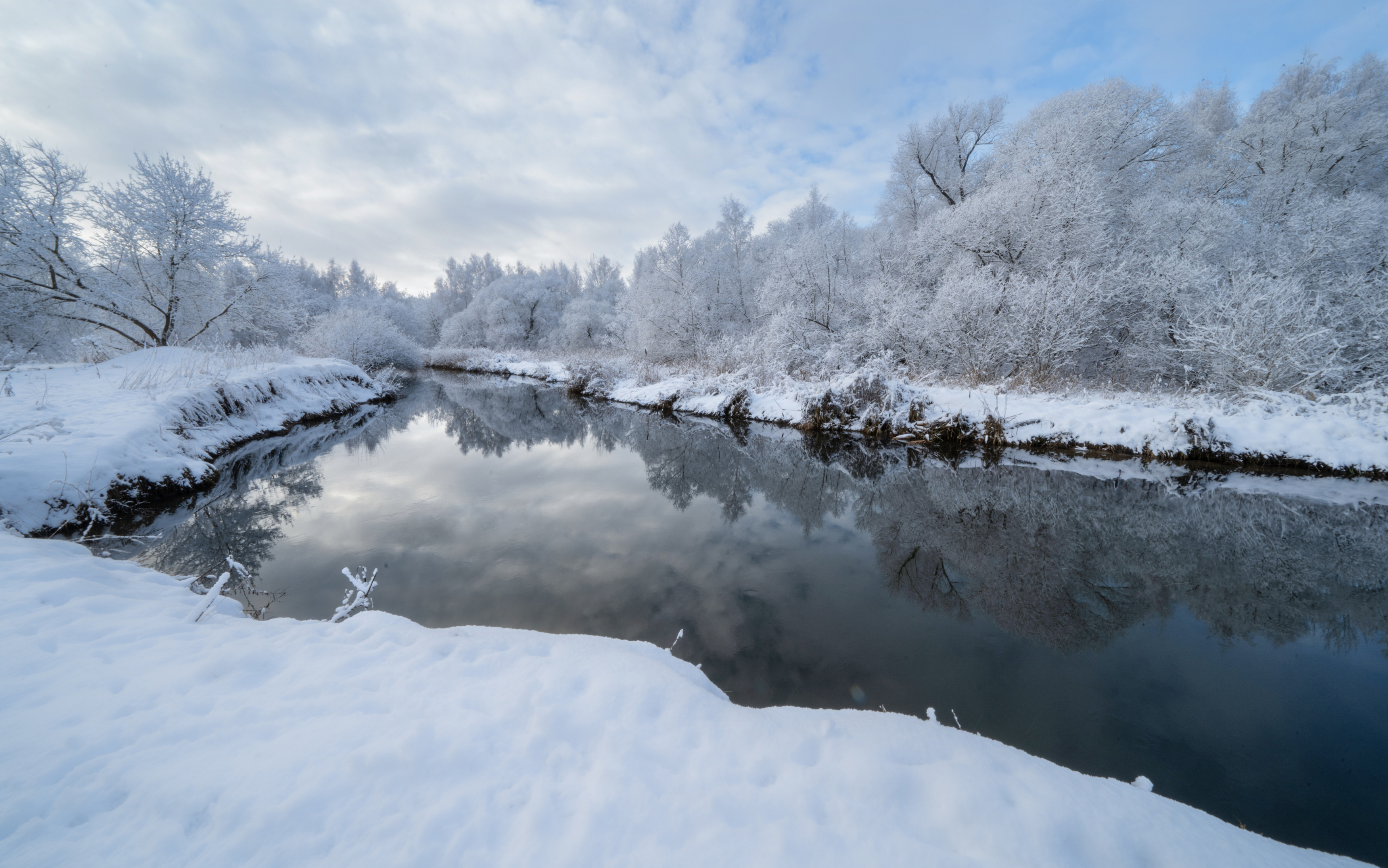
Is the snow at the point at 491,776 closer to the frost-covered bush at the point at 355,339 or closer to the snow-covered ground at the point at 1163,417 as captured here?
the snow-covered ground at the point at 1163,417

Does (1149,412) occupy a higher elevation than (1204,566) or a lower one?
higher

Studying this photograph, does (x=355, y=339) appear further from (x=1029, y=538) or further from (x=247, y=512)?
(x=1029, y=538)

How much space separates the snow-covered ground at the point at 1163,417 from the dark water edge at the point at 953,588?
75.8 inches

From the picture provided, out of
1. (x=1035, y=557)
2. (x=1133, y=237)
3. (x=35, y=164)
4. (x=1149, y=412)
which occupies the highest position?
(x=1133, y=237)

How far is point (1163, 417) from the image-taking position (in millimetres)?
9891

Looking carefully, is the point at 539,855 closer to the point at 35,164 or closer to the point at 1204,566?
the point at 1204,566

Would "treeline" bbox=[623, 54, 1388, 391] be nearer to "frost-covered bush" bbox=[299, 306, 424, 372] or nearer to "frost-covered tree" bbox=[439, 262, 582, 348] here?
"frost-covered bush" bbox=[299, 306, 424, 372]

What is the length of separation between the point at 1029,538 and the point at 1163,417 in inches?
273

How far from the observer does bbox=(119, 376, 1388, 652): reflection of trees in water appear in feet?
15.0

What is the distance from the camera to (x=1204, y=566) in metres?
5.43

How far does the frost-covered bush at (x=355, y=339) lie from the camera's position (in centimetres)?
2570

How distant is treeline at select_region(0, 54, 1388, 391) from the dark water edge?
21.5 ft

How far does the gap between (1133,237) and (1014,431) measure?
9405mm

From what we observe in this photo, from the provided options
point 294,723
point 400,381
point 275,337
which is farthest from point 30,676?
point 400,381
